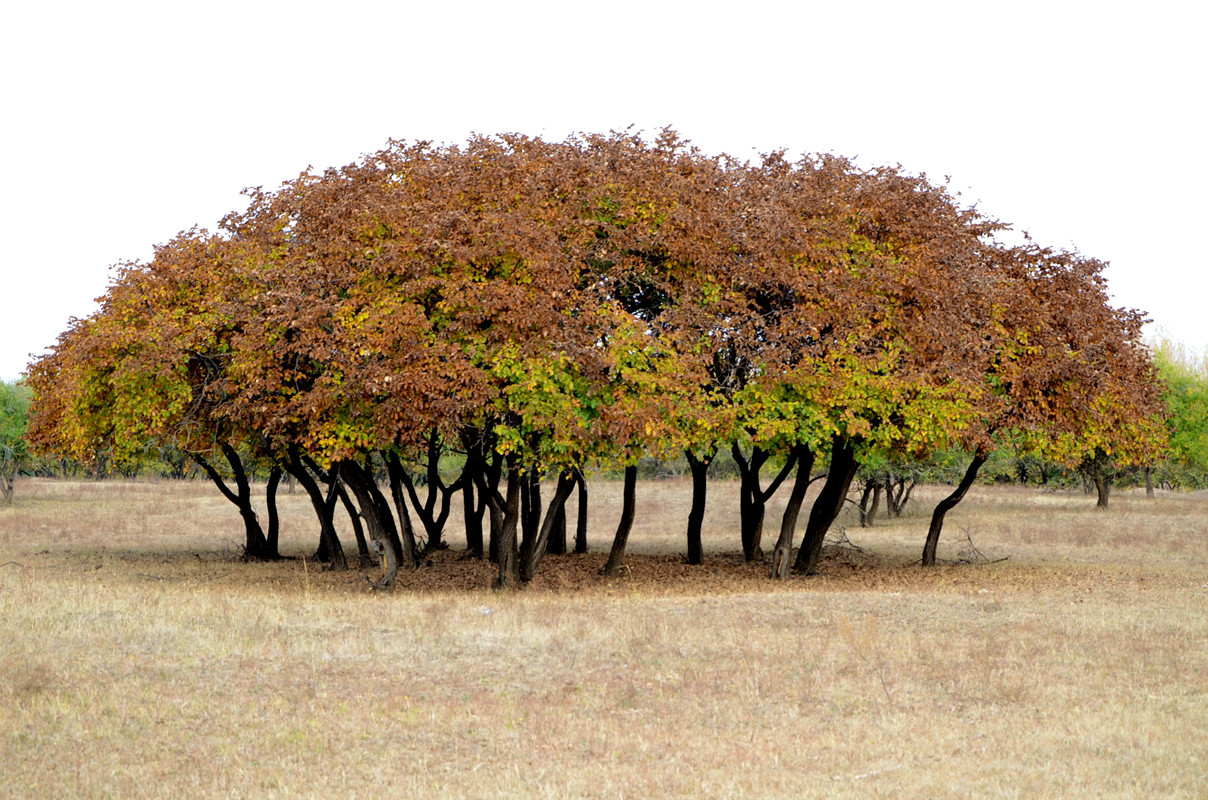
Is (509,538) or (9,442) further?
(9,442)

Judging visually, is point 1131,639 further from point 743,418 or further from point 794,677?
point 743,418

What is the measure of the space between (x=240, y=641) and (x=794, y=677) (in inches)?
306

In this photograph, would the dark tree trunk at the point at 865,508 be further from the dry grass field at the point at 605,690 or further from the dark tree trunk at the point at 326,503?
the dark tree trunk at the point at 326,503

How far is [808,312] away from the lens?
2238 centimetres

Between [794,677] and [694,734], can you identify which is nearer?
[694,734]

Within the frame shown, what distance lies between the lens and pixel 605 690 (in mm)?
13203

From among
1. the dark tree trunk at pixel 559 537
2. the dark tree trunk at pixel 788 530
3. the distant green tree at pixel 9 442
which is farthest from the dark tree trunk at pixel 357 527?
the distant green tree at pixel 9 442

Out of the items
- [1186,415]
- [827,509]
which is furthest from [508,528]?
[1186,415]

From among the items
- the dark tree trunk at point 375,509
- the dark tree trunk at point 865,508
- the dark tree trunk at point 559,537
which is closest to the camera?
the dark tree trunk at point 375,509

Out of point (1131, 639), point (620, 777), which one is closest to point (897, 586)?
point (1131, 639)

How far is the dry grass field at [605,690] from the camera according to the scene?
9961 mm

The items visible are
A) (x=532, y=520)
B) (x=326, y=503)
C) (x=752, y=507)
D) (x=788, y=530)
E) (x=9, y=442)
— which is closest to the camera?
(x=532, y=520)

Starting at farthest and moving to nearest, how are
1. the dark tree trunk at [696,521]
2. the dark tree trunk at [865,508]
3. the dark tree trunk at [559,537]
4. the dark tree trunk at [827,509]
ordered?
the dark tree trunk at [865,508], the dark tree trunk at [559,537], the dark tree trunk at [696,521], the dark tree trunk at [827,509]

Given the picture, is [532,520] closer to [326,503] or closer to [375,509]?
[375,509]
